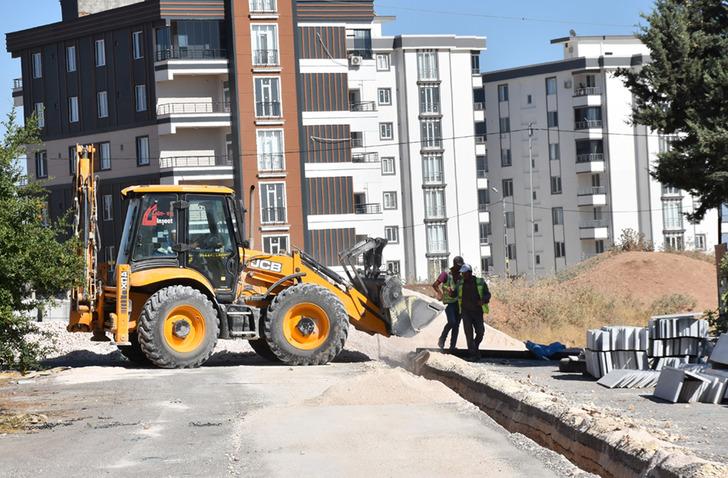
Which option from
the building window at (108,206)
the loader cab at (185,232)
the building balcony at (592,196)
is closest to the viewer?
the loader cab at (185,232)

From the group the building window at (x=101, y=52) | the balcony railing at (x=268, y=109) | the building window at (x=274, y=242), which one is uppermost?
the building window at (x=101, y=52)

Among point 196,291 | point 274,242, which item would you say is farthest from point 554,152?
point 196,291

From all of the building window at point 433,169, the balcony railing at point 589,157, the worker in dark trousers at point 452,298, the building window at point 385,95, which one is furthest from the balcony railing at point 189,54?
the worker in dark trousers at point 452,298

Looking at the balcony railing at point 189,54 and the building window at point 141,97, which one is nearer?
the balcony railing at point 189,54

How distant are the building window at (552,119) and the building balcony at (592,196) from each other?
17.4ft

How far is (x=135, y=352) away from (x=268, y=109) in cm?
4080

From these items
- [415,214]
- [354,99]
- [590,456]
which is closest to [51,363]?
[590,456]

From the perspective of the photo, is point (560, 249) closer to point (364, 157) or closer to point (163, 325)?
point (364, 157)

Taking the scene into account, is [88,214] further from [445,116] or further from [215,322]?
[445,116]

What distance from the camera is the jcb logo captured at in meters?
22.8

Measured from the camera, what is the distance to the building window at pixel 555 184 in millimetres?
90688

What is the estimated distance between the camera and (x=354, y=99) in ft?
235

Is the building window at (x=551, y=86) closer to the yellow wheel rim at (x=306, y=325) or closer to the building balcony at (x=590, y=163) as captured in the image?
the building balcony at (x=590, y=163)

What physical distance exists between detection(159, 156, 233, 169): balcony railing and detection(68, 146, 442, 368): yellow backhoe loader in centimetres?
3969
